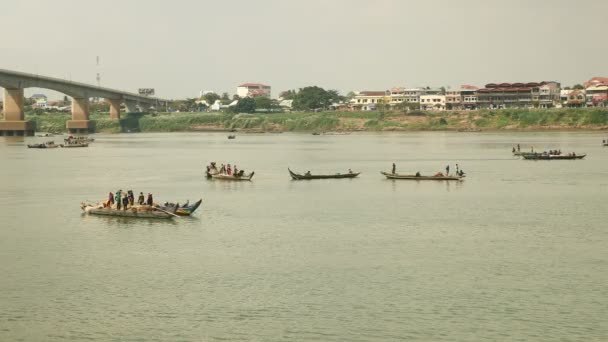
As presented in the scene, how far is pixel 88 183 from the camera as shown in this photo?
75000 millimetres

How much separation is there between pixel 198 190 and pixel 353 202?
14.6 m

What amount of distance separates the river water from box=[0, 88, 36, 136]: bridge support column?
97.7 metres

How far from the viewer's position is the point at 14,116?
169625mm

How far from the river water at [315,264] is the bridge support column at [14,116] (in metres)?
97.7

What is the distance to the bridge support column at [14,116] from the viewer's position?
164875 mm

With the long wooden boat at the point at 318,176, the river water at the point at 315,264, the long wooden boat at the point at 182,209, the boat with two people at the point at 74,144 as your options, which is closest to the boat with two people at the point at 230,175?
the long wooden boat at the point at 318,176

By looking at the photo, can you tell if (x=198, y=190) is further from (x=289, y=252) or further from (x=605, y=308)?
(x=605, y=308)

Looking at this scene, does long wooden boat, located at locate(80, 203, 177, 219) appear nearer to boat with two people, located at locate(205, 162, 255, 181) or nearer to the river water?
the river water

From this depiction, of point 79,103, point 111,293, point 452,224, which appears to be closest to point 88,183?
point 452,224

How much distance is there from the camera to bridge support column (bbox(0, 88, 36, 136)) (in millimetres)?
164875

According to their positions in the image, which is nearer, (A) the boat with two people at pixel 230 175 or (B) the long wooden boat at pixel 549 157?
(A) the boat with two people at pixel 230 175

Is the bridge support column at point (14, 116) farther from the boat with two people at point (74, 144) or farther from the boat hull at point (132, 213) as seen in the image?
the boat hull at point (132, 213)

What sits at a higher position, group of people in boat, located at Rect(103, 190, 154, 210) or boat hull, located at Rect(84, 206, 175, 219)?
group of people in boat, located at Rect(103, 190, 154, 210)

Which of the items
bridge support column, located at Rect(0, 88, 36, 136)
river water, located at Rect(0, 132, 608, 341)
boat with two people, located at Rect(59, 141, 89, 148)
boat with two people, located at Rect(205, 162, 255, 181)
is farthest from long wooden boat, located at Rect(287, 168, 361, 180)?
bridge support column, located at Rect(0, 88, 36, 136)
